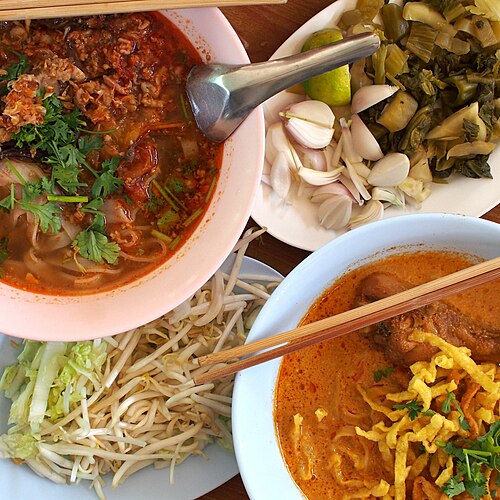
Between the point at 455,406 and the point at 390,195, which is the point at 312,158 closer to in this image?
the point at 390,195

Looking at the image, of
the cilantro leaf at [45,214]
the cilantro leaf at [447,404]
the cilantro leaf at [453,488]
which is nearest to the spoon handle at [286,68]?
the cilantro leaf at [45,214]

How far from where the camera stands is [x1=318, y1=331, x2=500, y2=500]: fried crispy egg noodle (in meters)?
2.02

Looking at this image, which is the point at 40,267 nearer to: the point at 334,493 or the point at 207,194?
the point at 207,194

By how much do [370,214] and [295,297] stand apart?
49 centimetres

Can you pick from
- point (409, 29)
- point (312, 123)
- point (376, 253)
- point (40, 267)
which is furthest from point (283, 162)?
point (40, 267)

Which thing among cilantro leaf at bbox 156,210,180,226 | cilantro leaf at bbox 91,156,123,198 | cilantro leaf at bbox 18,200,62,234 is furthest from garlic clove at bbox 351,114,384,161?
cilantro leaf at bbox 18,200,62,234

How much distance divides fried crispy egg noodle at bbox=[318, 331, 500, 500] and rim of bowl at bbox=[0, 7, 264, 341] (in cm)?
59

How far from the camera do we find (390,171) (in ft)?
7.63

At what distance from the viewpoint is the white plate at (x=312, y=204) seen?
2.33 m

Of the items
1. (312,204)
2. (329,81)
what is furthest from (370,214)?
(329,81)

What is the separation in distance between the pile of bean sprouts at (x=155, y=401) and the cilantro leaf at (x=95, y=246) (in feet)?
1.20

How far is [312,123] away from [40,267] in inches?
39.6

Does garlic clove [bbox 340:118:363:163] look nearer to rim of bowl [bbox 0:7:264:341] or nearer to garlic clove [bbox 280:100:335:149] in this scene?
garlic clove [bbox 280:100:335:149]

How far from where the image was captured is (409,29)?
7.70 ft
